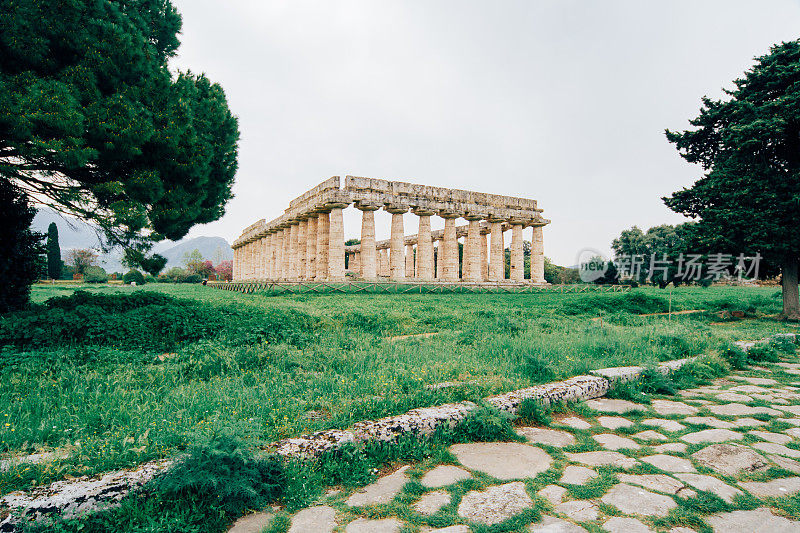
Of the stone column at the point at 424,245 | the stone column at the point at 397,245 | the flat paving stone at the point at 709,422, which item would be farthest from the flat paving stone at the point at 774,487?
the stone column at the point at 424,245

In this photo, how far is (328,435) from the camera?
3.35m

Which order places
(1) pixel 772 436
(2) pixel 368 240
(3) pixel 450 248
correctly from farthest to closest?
(3) pixel 450 248 → (2) pixel 368 240 → (1) pixel 772 436

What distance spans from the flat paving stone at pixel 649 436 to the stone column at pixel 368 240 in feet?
86.6

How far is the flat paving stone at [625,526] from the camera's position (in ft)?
7.95

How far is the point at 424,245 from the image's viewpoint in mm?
34188

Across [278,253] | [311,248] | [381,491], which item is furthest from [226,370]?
[278,253]

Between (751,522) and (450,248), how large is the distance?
33.6 meters

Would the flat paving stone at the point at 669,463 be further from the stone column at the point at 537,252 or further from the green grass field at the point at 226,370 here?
the stone column at the point at 537,252

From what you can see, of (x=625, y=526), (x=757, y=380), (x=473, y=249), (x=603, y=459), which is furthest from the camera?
(x=473, y=249)

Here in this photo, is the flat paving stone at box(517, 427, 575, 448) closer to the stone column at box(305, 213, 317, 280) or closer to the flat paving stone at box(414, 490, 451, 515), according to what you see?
the flat paving stone at box(414, 490, 451, 515)

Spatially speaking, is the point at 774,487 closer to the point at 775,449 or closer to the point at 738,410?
the point at 775,449

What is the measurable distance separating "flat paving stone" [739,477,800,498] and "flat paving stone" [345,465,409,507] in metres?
2.48

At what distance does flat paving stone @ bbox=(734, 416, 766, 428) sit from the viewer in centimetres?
421

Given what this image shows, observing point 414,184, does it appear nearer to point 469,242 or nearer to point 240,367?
point 469,242
